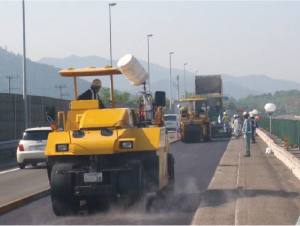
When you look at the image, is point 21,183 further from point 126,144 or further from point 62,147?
point 126,144

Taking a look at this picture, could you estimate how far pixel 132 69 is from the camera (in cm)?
1392

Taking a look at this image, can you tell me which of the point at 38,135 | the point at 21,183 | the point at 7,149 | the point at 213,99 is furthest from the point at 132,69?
the point at 213,99

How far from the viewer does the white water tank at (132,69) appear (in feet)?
45.0

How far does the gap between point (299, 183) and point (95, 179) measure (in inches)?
258

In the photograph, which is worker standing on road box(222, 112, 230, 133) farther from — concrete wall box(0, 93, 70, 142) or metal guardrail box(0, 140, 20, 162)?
metal guardrail box(0, 140, 20, 162)

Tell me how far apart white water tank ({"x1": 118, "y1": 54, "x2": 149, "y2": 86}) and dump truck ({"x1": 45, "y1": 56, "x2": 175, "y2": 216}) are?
104 cm

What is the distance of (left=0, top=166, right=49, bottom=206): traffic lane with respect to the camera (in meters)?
15.6

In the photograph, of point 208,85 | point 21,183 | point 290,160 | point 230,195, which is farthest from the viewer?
point 208,85

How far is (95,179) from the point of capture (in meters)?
12.0

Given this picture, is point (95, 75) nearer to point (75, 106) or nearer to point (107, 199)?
point (75, 106)

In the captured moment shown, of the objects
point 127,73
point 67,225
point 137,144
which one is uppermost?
point 127,73

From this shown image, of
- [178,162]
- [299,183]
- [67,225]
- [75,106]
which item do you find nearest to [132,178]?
[67,225]

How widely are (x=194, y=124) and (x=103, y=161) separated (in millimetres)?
30409

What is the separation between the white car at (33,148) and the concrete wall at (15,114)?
7344mm
